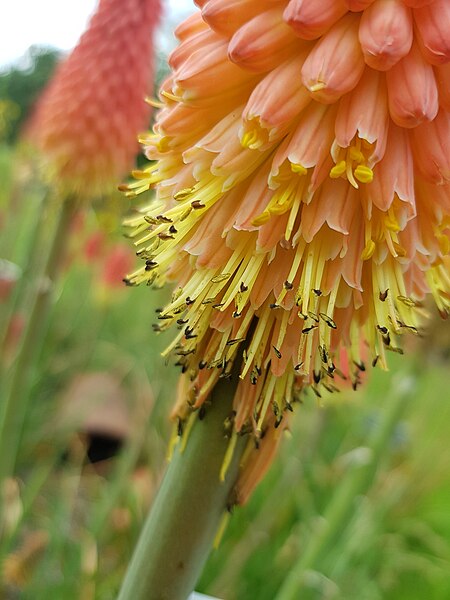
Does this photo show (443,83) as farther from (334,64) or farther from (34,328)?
(34,328)

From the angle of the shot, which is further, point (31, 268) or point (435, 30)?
point (31, 268)

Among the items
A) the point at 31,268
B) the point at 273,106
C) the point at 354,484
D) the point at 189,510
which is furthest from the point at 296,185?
the point at 31,268

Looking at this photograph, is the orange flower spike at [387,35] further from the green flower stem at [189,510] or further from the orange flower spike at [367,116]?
the green flower stem at [189,510]

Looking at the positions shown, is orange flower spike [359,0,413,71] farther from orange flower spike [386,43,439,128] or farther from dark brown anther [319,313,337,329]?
dark brown anther [319,313,337,329]

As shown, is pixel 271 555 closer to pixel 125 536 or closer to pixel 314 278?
pixel 125 536

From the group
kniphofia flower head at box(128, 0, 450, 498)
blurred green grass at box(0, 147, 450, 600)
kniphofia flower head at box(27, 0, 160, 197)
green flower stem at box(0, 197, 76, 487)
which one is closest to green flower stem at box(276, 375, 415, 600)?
blurred green grass at box(0, 147, 450, 600)

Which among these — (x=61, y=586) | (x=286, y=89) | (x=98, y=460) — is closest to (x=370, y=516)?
(x=61, y=586)

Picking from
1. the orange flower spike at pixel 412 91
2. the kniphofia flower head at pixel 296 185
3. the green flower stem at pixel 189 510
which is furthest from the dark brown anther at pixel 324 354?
the orange flower spike at pixel 412 91
